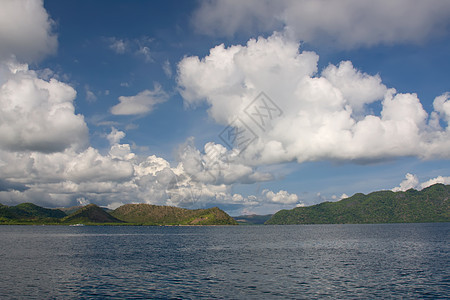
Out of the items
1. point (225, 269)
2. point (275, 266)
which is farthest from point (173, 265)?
point (275, 266)

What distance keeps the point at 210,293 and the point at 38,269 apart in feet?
183

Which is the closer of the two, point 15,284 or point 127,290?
point 127,290

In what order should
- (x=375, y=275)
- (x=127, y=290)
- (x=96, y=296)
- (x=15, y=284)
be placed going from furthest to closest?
(x=375, y=275)
(x=15, y=284)
(x=127, y=290)
(x=96, y=296)

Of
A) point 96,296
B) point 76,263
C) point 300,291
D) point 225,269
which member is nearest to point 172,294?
point 96,296

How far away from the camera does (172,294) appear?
60250 millimetres

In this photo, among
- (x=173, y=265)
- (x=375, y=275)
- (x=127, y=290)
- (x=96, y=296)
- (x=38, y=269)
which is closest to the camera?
(x=96, y=296)

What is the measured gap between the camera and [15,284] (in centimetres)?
6794

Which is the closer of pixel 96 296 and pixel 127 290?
pixel 96 296

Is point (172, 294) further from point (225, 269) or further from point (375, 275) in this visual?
point (375, 275)

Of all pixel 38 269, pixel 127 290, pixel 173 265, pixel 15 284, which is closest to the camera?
pixel 127 290

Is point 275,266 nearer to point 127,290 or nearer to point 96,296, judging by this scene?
point 127,290

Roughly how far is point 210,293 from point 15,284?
41.7 metres

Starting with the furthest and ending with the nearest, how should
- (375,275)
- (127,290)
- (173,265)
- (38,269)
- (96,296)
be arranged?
(173,265) < (38,269) < (375,275) < (127,290) < (96,296)

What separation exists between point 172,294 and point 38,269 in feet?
165
